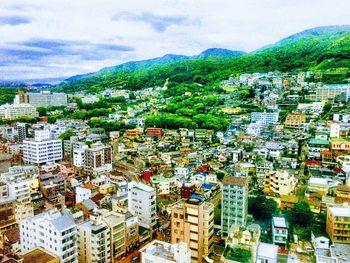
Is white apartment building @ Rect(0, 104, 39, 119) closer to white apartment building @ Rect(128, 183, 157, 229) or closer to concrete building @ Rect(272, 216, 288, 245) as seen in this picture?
white apartment building @ Rect(128, 183, 157, 229)

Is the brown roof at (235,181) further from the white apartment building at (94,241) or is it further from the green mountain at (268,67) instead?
the green mountain at (268,67)

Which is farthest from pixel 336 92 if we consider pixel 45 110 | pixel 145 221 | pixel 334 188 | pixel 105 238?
pixel 45 110

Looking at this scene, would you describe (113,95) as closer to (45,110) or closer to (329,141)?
(45,110)

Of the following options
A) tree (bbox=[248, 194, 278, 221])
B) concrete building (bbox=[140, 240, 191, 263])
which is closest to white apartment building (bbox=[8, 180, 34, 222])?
concrete building (bbox=[140, 240, 191, 263])

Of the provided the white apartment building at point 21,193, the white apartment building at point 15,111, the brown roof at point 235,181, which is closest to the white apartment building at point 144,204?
the brown roof at point 235,181

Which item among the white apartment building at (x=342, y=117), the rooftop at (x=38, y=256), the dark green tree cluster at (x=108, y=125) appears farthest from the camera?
the dark green tree cluster at (x=108, y=125)

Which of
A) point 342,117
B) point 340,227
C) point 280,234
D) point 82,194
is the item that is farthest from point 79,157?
point 342,117

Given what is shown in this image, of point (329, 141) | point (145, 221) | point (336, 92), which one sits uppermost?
point (336, 92)
